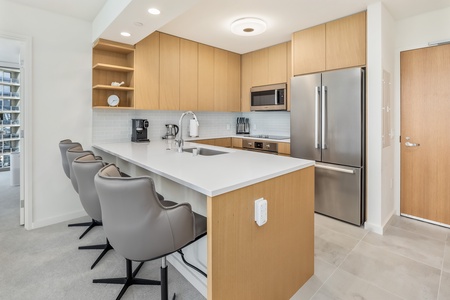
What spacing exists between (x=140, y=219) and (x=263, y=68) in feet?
12.2

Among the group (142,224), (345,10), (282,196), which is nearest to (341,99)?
(345,10)

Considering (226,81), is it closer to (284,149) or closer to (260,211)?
(284,149)

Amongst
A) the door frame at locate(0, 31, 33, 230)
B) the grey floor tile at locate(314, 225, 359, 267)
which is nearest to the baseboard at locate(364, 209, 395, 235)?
the grey floor tile at locate(314, 225, 359, 267)

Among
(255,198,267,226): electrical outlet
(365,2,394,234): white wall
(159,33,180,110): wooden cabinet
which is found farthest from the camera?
(159,33,180,110): wooden cabinet

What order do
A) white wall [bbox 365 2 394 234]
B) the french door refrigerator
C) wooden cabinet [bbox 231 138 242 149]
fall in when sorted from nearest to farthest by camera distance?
white wall [bbox 365 2 394 234] → the french door refrigerator → wooden cabinet [bbox 231 138 242 149]

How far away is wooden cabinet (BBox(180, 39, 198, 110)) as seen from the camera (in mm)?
3820

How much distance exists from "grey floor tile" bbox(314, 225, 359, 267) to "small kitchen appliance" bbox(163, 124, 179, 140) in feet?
8.25

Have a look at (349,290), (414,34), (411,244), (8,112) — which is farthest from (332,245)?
(8,112)

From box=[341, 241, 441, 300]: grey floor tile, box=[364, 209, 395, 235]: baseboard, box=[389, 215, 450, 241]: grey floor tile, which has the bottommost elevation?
box=[341, 241, 441, 300]: grey floor tile

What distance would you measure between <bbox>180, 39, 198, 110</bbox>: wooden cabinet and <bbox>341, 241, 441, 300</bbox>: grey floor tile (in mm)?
2951

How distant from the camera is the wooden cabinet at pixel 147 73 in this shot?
3.31 m

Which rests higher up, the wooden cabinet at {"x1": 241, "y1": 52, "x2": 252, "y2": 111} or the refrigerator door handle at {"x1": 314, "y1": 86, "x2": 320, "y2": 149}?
the wooden cabinet at {"x1": 241, "y1": 52, "x2": 252, "y2": 111}

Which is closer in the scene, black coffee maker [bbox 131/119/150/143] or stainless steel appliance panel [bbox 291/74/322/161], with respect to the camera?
stainless steel appliance panel [bbox 291/74/322/161]

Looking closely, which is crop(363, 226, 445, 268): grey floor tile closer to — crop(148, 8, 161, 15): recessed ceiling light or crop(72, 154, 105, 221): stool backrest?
crop(72, 154, 105, 221): stool backrest
